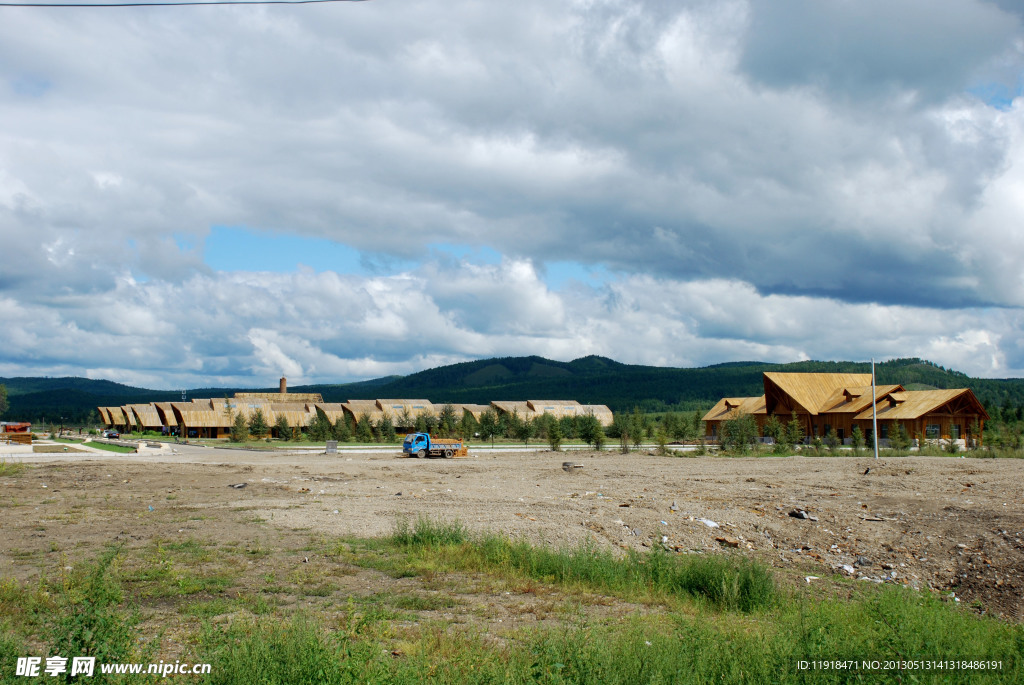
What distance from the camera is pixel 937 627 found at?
7.39 m

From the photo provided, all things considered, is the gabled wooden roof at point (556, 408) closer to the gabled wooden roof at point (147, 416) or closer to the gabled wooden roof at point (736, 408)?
the gabled wooden roof at point (736, 408)

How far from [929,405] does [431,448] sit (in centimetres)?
3773

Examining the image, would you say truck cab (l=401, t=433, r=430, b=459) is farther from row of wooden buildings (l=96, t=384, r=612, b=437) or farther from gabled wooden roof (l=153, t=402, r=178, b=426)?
gabled wooden roof (l=153, t=402, r=178, b=426)

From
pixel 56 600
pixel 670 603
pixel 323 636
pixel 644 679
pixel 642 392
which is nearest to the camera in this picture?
pixel 644 679

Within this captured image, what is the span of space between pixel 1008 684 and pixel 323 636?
6.48 metres

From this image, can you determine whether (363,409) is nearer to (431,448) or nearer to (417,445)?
(417,445)

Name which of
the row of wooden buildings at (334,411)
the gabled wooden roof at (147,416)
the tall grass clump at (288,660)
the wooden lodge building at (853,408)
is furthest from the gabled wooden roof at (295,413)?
the tall grass clump at (288,660)

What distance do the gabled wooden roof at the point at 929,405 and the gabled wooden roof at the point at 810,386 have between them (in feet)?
22.2

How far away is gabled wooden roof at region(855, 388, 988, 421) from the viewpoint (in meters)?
51.4

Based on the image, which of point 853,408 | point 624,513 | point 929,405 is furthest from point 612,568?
point 853,408

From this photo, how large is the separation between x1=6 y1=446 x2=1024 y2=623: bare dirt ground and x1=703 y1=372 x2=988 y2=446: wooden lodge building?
25260 millimetres

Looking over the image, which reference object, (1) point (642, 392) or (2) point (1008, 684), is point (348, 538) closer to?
(2) point (1008, 684)

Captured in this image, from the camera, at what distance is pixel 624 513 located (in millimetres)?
16438

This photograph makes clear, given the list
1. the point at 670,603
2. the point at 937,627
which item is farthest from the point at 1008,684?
the point at 670,603
